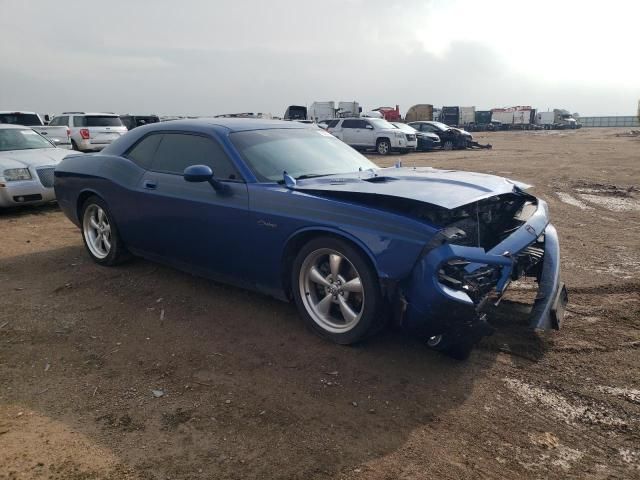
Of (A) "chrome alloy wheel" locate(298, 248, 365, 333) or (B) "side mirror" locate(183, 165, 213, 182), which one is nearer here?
(A) "chrome alloy wheel" locate(298, 248, 365, 333)

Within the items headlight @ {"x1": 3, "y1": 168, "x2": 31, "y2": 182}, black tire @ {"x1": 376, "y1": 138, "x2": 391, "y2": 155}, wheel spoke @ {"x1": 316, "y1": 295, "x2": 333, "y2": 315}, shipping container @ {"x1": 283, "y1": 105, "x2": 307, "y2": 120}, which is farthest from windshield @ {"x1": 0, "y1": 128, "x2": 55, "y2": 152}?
shipping container @ {"x1": 283, "y1": 105, "x2": 307, "y2": 120}

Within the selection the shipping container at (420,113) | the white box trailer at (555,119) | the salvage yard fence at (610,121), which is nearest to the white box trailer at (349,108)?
the shipping container at (420,113)

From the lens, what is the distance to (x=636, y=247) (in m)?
6.00

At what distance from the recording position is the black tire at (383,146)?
2198 cm

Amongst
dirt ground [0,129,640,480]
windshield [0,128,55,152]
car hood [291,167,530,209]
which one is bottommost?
dirt ground [0,129,640,480]

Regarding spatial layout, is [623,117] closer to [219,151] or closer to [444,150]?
[444,150]

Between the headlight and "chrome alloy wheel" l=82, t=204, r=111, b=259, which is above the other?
the headlight

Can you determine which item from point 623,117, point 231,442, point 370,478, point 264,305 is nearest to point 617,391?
point 370,478

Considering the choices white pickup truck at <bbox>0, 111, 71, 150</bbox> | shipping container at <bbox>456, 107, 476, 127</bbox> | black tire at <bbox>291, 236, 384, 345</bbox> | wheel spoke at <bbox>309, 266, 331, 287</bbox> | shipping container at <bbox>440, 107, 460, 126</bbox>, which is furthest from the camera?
shipping container at <bbox>456, 107, 476, 127</bbox>

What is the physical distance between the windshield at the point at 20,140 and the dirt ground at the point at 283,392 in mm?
5141

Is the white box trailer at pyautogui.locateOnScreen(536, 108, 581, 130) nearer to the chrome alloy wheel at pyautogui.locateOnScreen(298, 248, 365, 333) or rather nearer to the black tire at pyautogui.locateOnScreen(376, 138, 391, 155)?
the black tire at pyautogui.locateOnScreen(376, 138, 391, 155)

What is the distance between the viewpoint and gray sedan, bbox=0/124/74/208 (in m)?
7.92

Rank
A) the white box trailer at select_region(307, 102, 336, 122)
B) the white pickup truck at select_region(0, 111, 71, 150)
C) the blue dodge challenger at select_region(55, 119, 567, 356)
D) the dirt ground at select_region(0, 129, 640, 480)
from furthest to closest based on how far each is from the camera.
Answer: the white box trailer at select_region(307, 102, 336, 122) → the white pickup truck at select_region(0, 111, 71, 150) → the blue dodge challenger at select_region(55, 119, 567, 356) → the dirt ground at select_region(0, 129, 640, 480)

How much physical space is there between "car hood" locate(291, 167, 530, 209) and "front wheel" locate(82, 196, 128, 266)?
2.33m
